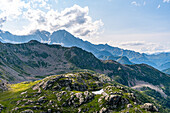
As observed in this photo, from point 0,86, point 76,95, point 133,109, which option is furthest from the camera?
point 0,86

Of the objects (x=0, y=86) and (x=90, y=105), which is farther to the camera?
(x=0, y=86)

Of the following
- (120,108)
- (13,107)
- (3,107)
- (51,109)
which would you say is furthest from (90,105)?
(3,107)

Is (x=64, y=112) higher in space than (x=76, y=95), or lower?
lower

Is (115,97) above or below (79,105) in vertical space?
above

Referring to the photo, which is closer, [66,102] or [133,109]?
[133,109]

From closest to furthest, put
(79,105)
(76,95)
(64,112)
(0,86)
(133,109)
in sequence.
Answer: (133,109) < (64,112) < (79,105) < (76,95) < (0,86)

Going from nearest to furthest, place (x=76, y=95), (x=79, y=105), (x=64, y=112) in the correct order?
(x=64, y=112)
(x=79, y=105)
(x=76, y=95)

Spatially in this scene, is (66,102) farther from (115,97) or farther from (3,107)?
(3,107)

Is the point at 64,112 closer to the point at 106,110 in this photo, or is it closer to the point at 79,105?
the point at 79,105

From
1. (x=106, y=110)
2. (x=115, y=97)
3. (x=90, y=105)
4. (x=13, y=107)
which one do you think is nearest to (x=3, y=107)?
(x=13, y=107)

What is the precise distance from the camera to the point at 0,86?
172 m

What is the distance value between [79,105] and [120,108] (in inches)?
1440

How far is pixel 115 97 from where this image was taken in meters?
110

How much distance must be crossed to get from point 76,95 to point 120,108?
1682 inches
